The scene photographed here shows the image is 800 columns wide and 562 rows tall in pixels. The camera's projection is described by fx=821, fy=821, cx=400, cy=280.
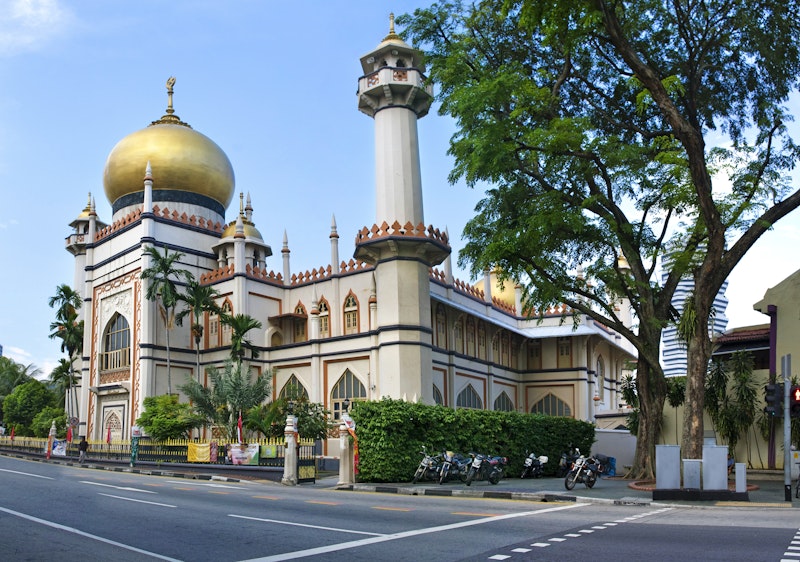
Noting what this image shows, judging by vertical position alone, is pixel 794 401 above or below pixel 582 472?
above

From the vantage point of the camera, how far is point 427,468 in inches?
918

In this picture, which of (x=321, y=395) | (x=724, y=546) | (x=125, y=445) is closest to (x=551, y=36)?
(x=724, y=546)

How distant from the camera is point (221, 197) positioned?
46.2m

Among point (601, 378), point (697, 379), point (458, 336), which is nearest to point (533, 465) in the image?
point (697, 379)

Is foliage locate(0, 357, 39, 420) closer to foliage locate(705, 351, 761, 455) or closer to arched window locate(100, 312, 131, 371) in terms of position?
arched window locate(100, 312, 131, 371)

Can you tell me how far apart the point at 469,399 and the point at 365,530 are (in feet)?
96.9

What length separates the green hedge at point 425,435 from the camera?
76.6 feet

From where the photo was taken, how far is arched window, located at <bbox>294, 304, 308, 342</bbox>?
40.2m

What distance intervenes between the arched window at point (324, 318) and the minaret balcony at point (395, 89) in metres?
9.97

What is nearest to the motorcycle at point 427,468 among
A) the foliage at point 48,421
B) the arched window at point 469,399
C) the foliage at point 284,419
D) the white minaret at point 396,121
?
the foliage at point 284,419

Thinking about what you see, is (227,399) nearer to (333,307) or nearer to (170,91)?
(333,307)

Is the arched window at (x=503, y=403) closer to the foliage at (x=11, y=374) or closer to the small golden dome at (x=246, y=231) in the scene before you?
the small golden dome at (x=246, y=231)

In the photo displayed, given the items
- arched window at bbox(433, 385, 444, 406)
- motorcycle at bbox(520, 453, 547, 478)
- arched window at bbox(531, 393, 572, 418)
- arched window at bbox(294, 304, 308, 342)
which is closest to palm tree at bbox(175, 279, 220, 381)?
arched window at bbox(294, 304, 308, 342)

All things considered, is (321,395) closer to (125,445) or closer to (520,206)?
(125,445)
